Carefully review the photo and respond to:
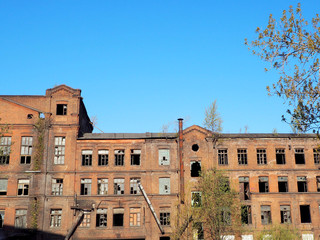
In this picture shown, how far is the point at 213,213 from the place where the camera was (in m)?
35.6

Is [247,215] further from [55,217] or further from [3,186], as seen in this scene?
[3,186]

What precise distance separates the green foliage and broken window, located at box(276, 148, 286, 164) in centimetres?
681

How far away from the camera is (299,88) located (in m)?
14.4

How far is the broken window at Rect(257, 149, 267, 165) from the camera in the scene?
41672 millimetres

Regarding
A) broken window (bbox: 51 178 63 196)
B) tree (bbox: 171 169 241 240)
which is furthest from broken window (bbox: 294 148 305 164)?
broken window (bbox: 51 178 63 196)

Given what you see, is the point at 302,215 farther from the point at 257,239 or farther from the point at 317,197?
the point at 257,239

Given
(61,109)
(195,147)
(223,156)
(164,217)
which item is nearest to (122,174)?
(164,217)

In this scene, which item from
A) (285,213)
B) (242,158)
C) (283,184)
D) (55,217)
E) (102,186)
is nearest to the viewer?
(55,217)

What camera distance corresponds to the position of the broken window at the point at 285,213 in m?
40.3

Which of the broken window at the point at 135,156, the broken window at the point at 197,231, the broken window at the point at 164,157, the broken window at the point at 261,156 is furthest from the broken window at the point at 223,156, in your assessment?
the broken window at the point at 135,156

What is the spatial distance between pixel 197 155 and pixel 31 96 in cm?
1881

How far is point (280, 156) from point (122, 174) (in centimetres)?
1712

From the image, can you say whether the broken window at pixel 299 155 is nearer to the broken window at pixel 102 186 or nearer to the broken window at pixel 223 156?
the broken window at pixel 223 156

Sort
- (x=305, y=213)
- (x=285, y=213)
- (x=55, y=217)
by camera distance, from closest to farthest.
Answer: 1. (x=55, y=217)
2. (x=285, y=213)
3. (x=305, y=213)
